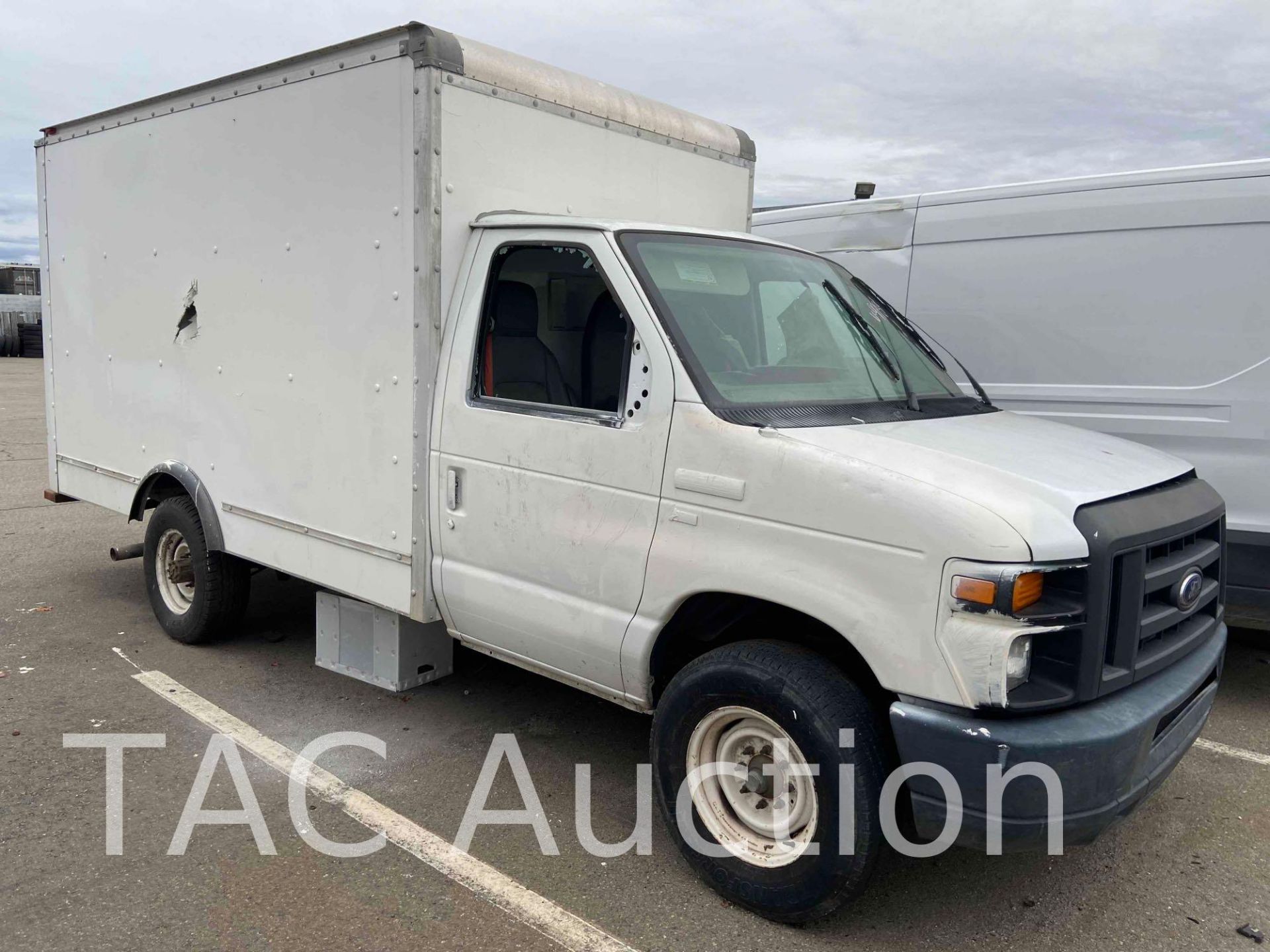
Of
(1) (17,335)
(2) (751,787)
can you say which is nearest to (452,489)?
(2) (751,787)

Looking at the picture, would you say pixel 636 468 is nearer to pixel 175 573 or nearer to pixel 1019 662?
pixel 1019 662

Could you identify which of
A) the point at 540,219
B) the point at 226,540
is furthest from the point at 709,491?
the point at 226,540

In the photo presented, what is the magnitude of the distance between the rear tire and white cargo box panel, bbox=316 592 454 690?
86cm

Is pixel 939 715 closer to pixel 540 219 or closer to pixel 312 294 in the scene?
pixel 540 219

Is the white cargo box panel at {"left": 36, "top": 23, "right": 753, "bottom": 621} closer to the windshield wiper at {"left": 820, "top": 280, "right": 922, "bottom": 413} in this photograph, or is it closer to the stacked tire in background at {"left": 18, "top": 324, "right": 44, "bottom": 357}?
the windshield wiper at {"left": 820, "top": 280, "right": 922, "bottom": 413}

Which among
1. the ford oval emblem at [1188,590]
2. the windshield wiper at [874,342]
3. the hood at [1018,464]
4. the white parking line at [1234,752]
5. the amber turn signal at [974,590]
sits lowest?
the white parking line at [1234,752]

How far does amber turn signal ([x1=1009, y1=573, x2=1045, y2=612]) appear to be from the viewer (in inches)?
105

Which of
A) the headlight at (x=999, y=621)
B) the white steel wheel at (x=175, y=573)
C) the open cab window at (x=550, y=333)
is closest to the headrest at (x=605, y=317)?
the open cab window at (x=550, y=333)

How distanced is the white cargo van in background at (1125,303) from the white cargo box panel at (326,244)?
1.41 meters

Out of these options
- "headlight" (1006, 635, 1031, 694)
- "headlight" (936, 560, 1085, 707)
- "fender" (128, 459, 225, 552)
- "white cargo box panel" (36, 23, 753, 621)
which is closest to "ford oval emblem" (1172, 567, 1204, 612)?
"headlight" (936, 560, 1085, 707)

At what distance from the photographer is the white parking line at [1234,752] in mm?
4496

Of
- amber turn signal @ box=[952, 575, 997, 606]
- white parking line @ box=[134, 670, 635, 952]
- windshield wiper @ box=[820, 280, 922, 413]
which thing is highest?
windshield wiper @ box=[820, 280, 922, 413]

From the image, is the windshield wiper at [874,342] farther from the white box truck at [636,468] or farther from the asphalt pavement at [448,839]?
the asphalt pavement at [448,839]

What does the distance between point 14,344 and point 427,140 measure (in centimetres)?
3409
